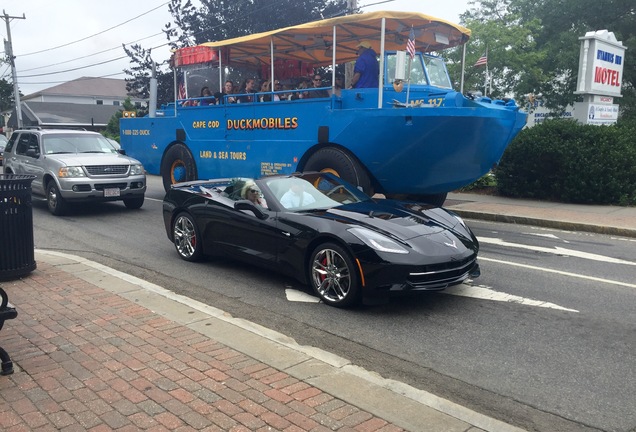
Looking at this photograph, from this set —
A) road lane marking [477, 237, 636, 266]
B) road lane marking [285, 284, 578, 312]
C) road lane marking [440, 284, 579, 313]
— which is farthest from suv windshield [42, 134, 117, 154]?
road lane marking [440, 284, 579, 313]

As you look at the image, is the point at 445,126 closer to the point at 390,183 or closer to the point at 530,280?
the point at 390,183

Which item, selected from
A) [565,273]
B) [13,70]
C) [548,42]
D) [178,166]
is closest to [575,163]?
[565,273]

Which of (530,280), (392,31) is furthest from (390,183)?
(530,280)

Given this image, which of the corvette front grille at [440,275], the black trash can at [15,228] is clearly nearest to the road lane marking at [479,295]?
the corvette front grille at [440,275]

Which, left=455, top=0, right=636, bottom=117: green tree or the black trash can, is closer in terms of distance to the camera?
the black trash can

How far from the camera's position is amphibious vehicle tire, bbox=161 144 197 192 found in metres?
13.7

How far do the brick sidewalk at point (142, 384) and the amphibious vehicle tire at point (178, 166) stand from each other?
8686 millimetres

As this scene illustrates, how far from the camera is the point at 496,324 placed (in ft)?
17.6

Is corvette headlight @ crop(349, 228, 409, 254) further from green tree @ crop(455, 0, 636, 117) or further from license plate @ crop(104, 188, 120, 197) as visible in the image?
A: green tree @ crop(455, 0, 636, 117)

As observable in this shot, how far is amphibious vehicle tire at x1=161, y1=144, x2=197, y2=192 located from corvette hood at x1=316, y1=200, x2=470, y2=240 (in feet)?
25.3

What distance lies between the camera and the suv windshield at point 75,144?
12.5 m

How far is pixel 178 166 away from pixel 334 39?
221 inches

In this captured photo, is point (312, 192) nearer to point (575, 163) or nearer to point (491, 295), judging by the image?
point (491, 295)

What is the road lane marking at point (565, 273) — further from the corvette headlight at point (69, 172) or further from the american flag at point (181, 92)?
the american flag at point (181, 92)
